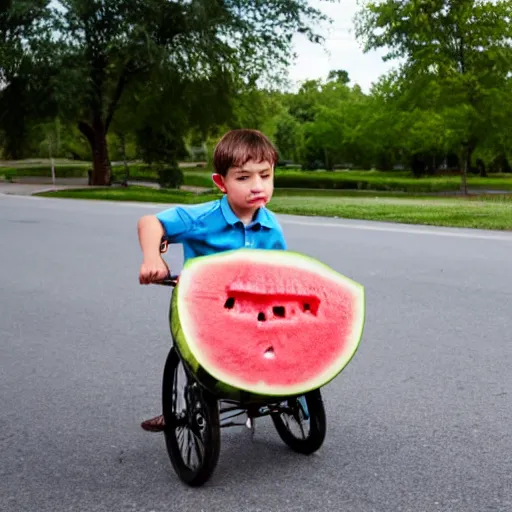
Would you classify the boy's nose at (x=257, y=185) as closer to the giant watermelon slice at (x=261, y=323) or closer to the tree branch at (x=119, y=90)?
the giant watermelon slice at (x=261, y=323)

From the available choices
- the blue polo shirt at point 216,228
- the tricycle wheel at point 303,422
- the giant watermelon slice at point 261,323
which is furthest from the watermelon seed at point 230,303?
the tricycle wheel at point 303,422

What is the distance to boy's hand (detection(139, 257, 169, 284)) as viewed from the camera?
123 inches

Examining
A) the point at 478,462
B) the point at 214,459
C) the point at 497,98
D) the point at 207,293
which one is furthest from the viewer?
the point at 497,98

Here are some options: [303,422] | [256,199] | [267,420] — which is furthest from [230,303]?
[267,420]

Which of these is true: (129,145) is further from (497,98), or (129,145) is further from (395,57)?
(497,98)

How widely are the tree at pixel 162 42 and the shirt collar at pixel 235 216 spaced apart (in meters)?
27.3

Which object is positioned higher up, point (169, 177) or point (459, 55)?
point (459, 55)

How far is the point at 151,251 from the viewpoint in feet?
10.4

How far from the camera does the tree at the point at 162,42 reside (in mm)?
30922

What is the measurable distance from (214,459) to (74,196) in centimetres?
2576

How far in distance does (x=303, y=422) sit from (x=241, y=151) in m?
1.24

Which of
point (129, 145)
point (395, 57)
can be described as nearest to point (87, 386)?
point (395, 57)

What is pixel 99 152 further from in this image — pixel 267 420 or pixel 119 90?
pixel 267 420

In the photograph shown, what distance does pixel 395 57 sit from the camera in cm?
3388
